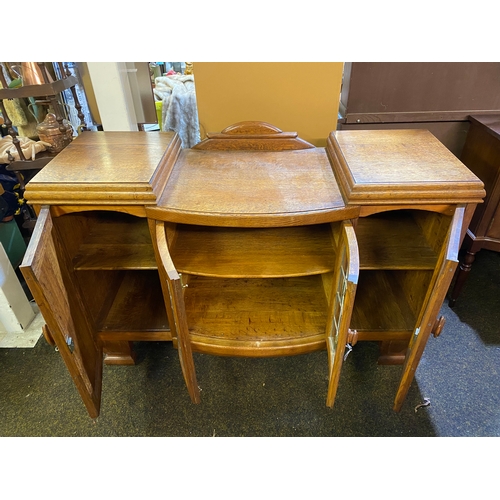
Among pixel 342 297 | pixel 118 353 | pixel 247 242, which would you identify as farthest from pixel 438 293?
pixel 118 353

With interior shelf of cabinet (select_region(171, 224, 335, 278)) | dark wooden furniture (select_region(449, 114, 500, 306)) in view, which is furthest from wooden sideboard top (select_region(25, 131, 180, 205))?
dark wooden furniture (select_region(449, 114, 500, 306))

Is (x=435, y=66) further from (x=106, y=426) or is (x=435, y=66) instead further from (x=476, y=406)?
(x=106, y=426)

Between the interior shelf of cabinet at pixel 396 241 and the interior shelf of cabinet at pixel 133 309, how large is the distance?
24.8 inches

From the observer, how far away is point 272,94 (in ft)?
3.77

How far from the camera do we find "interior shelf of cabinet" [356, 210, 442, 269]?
0.94 metres

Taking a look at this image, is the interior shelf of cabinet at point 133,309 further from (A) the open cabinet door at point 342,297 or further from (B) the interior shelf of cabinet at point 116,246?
(A) the open cabinet door at point 342,297

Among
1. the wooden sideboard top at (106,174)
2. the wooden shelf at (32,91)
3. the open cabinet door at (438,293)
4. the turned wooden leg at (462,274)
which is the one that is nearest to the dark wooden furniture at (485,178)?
the turned wooden leg at (462,274)

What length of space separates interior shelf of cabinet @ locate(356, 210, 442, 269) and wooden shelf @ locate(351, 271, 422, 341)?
236mm

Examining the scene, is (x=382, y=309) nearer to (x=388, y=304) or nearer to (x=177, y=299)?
(x=388, y=304)

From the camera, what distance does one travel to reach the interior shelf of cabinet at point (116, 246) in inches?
37.9

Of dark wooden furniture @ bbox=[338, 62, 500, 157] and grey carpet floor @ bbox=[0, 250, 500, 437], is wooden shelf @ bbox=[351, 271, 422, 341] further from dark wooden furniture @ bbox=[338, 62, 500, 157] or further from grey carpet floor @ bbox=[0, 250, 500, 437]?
dark wooden furniture @ bbox=[338, 62, 500, 157]

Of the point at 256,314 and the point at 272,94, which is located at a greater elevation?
the point at 272,94

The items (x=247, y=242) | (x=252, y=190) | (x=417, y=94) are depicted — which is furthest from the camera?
(x=417, y=94)

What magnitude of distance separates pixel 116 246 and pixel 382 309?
0.82 m
